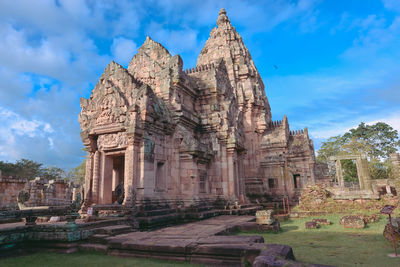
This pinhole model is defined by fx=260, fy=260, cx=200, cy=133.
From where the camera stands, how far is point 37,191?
2195 cm

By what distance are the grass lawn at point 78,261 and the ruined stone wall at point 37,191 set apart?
18.2 metres

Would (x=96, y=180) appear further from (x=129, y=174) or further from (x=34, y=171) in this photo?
(x=34, y=171)

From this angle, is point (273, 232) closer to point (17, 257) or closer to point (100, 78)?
point (17, 257)

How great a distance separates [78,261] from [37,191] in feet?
67.7

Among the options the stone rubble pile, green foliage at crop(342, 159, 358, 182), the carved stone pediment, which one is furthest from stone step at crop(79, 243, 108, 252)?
green foliage at crop(342, 159, 358, 182)

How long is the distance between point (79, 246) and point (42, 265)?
1.02 m

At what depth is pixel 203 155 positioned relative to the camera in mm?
12203

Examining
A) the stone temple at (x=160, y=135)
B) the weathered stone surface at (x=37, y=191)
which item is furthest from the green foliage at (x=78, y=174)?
the stone temple at (x=160, y=135)

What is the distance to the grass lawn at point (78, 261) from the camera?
4734 mm

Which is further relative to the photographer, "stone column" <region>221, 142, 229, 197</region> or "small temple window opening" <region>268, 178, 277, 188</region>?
"small temple window opening" <region>268, 178, 277, 188</region>

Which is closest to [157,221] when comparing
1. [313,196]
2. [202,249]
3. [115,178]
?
[202,249]

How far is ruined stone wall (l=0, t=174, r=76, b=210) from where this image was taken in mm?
21656

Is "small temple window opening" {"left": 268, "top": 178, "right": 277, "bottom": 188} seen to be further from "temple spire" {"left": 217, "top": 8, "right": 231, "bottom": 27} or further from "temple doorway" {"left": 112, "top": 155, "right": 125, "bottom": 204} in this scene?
"temple spire" {"left": 217, "top": 8, "right": 231, "bottom": 27}

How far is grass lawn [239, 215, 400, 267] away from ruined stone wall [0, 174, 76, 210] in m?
20.1
